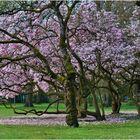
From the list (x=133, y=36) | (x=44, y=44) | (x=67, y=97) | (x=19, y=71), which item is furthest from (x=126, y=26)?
(x=67, y=97)

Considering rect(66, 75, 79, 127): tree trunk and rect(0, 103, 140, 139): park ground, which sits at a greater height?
rect(66, 75, 79, 127): tree trunk

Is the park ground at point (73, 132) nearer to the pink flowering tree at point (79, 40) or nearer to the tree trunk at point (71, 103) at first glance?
the tree trunk at point (71, 103)

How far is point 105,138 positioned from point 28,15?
11660mm

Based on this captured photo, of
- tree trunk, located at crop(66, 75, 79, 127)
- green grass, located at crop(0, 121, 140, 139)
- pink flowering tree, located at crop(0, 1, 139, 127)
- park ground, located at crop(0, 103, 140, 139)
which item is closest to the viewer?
green grass, located at crop(0, 121, 140, 139)

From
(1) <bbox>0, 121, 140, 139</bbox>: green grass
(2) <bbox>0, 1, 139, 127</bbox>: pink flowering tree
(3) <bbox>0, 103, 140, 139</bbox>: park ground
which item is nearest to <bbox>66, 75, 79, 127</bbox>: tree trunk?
(3) <bbox>0, 103, 140, 139</bbox>: park ground

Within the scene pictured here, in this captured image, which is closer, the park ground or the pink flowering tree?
the park ground

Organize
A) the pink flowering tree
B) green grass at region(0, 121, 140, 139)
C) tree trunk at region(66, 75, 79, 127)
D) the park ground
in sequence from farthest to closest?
the pink flowering tree
tree trunk at region(66, 75, 79, 127)
the park ground
green grass at region(0, 121, 140, 139)

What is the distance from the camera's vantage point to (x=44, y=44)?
25.3 meters

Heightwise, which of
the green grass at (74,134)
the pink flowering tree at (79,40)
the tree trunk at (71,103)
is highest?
the pink flowering tree at (79,40)

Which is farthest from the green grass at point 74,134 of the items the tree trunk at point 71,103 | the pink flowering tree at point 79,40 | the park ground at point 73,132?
the pink flowering tree at point 79,40

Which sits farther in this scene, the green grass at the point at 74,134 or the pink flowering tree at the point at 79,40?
the pink flowering tree at the point at 79,40

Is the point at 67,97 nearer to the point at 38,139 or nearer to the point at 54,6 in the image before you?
the point at 54,6

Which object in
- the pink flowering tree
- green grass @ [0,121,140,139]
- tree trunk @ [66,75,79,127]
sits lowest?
green grass @ [0,121,140,139]

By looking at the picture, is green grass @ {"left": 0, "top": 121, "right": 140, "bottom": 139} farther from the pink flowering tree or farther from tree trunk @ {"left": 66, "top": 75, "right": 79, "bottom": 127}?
the pink flowering tree
